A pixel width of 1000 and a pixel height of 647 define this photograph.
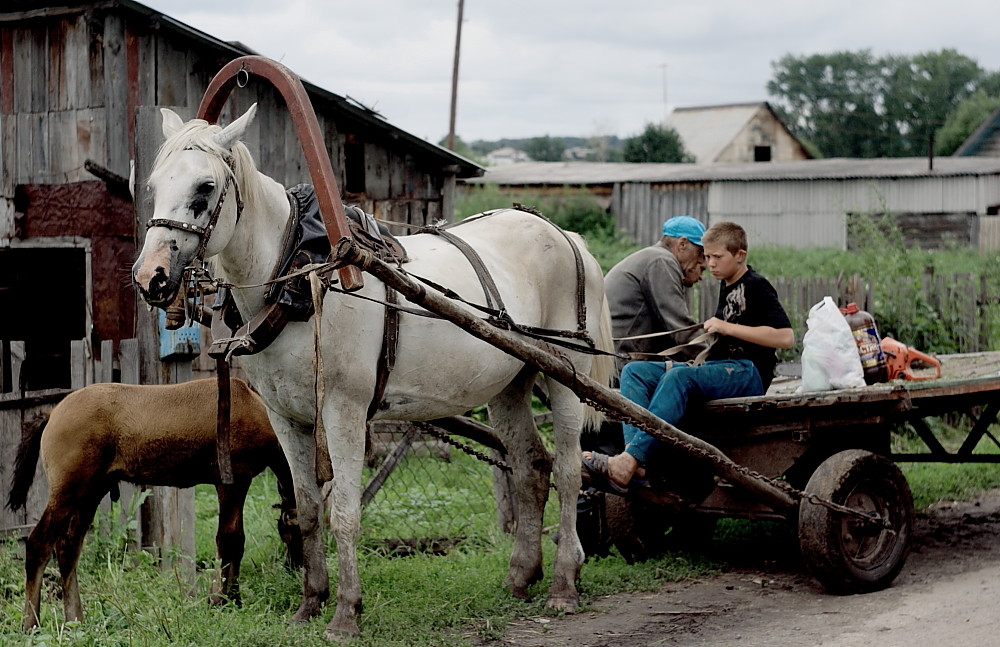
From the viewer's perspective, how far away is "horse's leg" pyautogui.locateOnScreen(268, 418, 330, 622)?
512 cm

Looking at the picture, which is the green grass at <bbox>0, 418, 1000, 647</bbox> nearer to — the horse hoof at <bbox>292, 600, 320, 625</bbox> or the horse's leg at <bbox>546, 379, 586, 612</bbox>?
the horse hoof at <bbox>292, 600, 320, 625</bbox>

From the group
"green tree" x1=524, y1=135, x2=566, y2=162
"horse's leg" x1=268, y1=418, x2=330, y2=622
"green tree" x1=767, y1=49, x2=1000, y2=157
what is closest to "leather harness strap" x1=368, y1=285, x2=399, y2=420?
"horse's leg" x1=268, y1=418, x2=330, y2=622

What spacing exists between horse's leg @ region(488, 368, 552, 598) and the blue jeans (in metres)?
0.53

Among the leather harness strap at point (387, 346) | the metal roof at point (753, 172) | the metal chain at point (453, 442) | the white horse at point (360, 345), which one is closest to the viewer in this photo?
the white horse at point (360, 345)

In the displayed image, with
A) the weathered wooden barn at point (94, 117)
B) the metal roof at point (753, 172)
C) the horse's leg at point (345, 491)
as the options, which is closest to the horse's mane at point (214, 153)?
the horse's leg at point (345, 491)

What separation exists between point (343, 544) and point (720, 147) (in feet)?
145

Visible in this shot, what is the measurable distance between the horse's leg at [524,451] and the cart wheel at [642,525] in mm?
580

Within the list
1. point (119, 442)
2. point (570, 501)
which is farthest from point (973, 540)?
point (119, 442)

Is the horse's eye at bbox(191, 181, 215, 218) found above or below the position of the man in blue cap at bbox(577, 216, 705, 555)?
above

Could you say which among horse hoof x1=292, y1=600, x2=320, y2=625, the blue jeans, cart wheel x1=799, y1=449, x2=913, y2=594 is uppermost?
the blue jeans

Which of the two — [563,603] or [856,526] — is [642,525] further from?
[856,526]

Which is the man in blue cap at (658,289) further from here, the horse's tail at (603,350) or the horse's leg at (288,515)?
the horse's leg at (288,515)

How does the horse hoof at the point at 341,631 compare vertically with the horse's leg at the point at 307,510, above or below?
below

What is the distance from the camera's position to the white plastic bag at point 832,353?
6199 millimetres
